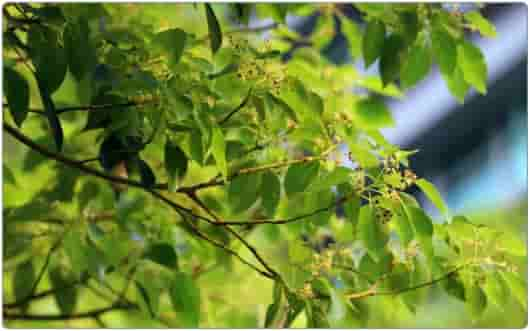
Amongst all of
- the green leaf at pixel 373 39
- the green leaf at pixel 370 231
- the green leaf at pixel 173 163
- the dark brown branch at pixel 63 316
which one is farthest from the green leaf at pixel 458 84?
the dark brown branch at pixel 63 316

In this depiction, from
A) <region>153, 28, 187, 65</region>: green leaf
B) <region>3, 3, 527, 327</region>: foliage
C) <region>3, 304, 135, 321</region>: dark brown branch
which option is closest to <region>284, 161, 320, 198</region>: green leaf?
<region>3, 3, 527, 327</region>: foliage

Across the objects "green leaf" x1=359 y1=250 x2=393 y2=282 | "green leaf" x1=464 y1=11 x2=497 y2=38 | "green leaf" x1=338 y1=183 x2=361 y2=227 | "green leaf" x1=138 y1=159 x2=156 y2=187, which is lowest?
"green leaf" x1=359 y1=250 x2=393 y2=282

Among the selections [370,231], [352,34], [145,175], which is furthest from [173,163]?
[352,34]

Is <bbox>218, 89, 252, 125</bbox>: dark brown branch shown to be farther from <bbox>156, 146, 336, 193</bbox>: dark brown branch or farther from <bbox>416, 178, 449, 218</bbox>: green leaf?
<bbox>416, 178, 449, 218</bbox>: green leaf

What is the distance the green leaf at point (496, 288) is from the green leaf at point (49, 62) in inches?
25.4

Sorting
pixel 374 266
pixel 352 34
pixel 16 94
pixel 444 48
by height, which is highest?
pixel 352 34

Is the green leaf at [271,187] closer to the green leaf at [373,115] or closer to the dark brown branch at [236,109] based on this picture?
the dark brown branch at [236,109]

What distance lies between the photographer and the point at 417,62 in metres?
1.20

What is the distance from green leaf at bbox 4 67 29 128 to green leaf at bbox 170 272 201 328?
0.36 m

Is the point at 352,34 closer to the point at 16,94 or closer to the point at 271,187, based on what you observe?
the point at 271,187

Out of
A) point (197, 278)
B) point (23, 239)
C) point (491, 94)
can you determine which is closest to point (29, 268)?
point (23, 239)

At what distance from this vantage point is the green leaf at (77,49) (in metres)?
0.96

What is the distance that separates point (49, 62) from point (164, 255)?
43 centimetres

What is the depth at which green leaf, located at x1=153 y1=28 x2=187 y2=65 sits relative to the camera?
0.94m
